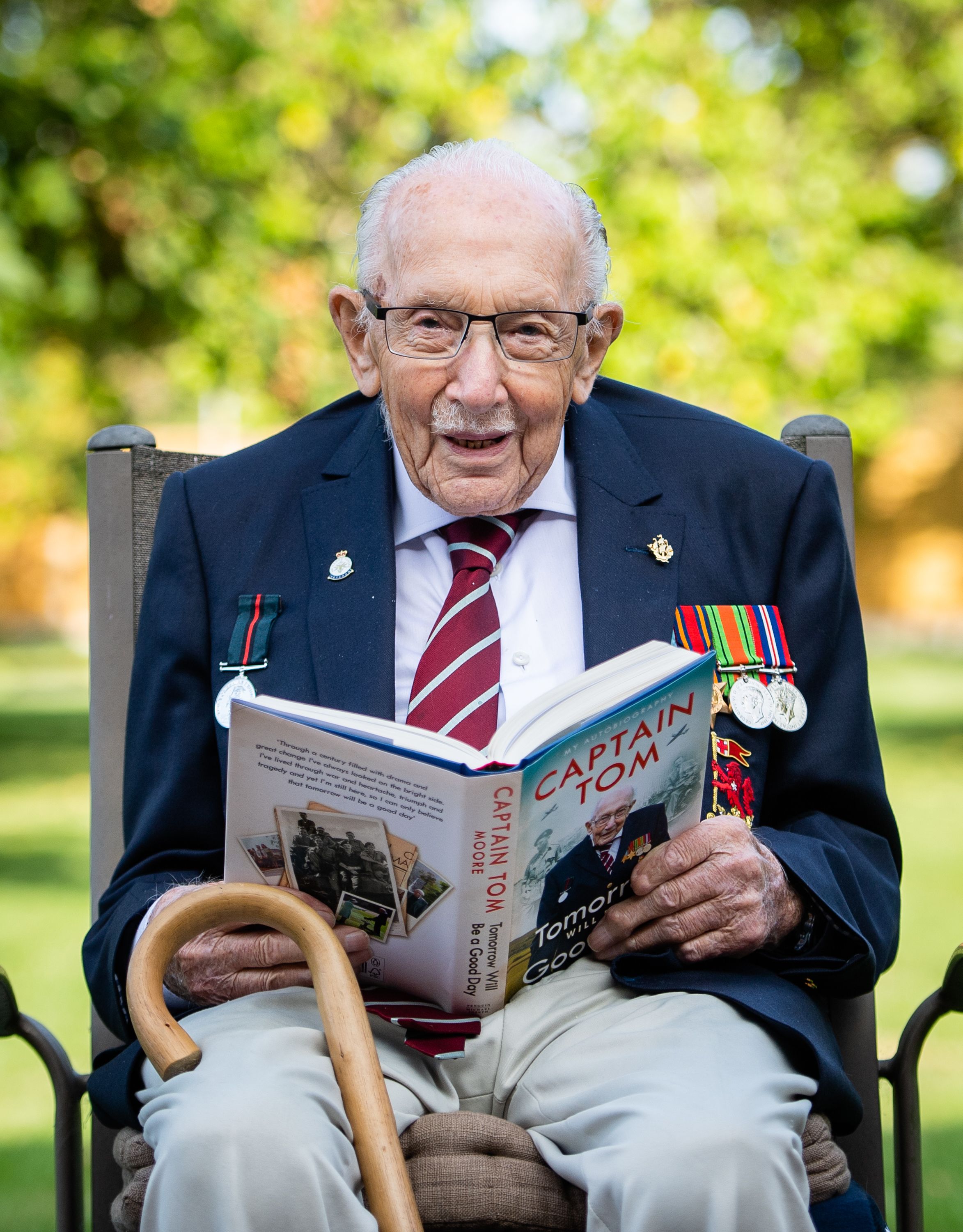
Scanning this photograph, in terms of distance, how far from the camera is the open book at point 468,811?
151 centimetres

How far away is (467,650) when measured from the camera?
207 centimetres

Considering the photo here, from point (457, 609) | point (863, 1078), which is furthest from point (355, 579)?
point (863, 1078)

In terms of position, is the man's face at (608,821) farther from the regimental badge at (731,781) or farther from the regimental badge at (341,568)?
the regimental badge at (341,568)

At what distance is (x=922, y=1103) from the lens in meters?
3.54

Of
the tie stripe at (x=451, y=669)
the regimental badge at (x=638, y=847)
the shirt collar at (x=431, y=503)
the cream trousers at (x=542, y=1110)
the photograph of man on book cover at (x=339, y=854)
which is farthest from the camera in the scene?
the shirt collar at (x=431, y=503)

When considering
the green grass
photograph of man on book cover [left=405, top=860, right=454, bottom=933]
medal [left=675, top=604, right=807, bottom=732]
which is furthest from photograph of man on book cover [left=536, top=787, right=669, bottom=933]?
the green grass

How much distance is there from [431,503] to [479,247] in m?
0.44

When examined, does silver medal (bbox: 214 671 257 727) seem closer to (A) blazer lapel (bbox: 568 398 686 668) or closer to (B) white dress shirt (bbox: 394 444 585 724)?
(B) white dress shirt (bbox: 394 444 585 724)

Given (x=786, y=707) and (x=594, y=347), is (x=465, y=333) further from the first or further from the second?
(x=786, y=707)

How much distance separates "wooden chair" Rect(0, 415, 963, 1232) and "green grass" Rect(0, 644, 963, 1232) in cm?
92

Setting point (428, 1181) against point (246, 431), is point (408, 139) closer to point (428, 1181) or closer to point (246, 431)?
point (246, 431)

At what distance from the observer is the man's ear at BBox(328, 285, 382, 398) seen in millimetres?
2311

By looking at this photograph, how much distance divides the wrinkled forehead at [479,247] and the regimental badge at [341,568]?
0.43 meters

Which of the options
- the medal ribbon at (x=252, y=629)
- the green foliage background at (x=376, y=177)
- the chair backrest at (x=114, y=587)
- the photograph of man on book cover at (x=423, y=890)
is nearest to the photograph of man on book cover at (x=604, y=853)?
the photograph of man on book cover at (x=423, y=890)
